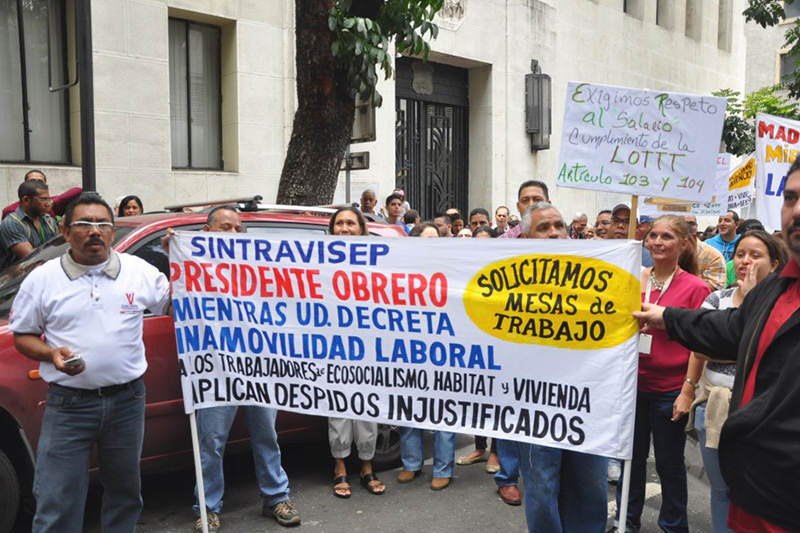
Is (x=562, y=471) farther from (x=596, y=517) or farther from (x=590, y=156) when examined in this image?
(x=590, y=156)

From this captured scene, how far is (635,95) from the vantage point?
5273 millimetres

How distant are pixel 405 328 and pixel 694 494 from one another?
2.95 metres

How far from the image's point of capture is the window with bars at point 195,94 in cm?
1139

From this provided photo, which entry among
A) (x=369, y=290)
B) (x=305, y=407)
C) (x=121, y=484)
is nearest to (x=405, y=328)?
(x=369, y=290)

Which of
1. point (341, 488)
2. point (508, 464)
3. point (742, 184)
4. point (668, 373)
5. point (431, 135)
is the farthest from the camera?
point (431, 135)

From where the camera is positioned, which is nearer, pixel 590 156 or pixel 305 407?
pixel 305 407

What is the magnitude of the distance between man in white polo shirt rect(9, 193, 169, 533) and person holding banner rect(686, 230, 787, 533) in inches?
113

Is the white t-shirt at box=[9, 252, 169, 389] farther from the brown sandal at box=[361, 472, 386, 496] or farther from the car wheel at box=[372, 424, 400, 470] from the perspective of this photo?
the car wheel at box=[372, 424, 400, 470]

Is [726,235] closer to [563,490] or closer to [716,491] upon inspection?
[716,491]

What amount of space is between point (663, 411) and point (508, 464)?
52.2 inches

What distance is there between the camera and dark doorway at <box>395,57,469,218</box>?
49.9ft

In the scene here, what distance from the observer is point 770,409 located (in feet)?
7.17

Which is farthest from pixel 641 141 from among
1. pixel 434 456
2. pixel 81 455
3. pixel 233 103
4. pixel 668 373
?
pixel 233 103

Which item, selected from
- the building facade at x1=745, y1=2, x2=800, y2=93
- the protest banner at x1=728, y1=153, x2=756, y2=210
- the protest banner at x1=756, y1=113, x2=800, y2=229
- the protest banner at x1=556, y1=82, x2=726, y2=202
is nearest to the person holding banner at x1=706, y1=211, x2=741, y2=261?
the protest banner at x1=728, y1=153, x2=756, y2=210
